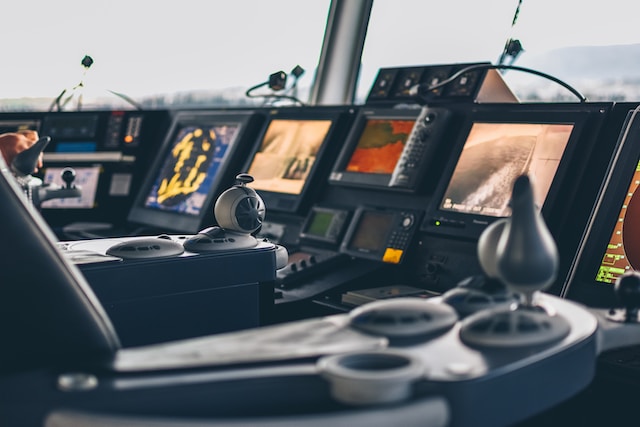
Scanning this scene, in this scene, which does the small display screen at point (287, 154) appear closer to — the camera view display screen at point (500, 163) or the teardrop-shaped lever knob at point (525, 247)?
the camera view display screen at point (500, 163)

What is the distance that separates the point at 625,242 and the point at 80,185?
260cm

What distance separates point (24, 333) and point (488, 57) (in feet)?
8.60

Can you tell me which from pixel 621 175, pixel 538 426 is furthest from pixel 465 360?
pixel 621 175

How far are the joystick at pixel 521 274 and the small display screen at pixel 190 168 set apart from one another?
98.2 inches

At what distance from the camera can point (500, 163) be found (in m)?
2.48

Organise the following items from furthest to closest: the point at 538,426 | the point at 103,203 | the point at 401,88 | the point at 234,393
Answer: the point at 103,203, the point at 401,88, the point at 538,426, the point at 234,393

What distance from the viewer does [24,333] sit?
1.04m

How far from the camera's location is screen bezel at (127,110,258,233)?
3404 millimetres

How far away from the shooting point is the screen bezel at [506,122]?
2.27 metres

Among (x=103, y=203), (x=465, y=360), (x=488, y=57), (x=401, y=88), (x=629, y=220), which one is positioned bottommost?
(x=103, y=203)

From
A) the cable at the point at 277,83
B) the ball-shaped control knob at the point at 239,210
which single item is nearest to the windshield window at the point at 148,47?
the cable at the point at 277,83

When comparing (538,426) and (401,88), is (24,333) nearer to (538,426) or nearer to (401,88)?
(538,426)

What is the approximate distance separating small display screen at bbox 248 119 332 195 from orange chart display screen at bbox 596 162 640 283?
1269mm

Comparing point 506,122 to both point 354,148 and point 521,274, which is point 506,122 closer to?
point 354,148
